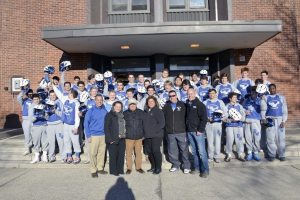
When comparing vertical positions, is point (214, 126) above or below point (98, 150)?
above

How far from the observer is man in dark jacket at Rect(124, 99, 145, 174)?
7.48 metres

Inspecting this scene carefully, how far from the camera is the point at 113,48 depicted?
1206 centimetres

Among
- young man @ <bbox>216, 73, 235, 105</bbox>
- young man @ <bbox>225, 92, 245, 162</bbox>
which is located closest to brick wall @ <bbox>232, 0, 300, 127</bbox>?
young man @ <bbox>216, 73, 235, 105</bbox>

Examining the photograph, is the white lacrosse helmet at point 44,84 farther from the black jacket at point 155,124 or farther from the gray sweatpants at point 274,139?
the gray sweatpants at point 274,139

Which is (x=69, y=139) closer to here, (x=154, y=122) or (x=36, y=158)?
(x=36, y=158)

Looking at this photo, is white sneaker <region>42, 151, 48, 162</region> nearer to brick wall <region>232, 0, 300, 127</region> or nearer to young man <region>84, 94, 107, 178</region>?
young man <region>84, 94, 107, 178</region>

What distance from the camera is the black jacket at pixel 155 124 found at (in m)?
7.41

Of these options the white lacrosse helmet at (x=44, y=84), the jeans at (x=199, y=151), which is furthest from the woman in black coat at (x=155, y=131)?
the white lacrosse helmet at (x=44, y=84)

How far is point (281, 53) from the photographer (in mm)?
12773

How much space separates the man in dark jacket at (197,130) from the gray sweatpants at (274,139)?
2.09m

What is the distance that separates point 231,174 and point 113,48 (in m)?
6.85

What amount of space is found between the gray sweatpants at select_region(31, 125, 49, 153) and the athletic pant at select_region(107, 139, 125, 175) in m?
2.23

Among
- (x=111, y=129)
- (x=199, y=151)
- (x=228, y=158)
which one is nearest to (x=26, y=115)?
(x=111, y=129)

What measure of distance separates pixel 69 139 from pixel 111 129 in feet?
5.19
